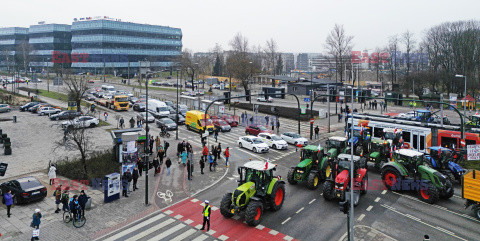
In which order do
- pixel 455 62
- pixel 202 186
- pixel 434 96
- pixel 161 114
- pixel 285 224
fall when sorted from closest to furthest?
pixel 285 224 < pixel 202 186 < pixel 161 114 < pixel 434 96 < pixel 455 62

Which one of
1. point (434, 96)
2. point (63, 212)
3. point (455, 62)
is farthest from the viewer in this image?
point (455, 62)

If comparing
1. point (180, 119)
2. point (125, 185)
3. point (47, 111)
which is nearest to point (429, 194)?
point (125, 185)

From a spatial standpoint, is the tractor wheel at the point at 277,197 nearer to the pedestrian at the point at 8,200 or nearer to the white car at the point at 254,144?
the pedestrian at the point at 8,200

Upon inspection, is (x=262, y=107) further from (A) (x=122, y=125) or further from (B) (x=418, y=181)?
(B) (x=418, y=181)

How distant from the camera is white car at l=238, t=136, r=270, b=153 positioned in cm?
3039

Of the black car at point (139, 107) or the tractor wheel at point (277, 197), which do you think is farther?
the black car at point (139, 107)

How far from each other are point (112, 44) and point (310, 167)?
107729 mm

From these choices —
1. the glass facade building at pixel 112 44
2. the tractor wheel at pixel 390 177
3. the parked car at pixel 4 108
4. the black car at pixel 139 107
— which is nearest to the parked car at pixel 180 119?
the black car at pixel 139 107

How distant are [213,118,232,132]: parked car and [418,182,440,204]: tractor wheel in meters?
23.8

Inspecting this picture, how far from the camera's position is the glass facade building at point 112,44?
112875 millimetres

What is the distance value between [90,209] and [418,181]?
17.3m

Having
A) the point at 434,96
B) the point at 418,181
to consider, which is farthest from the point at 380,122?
the point at 434,96

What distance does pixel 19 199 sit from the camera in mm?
18156

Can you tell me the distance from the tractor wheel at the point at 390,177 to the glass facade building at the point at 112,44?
9931cm
